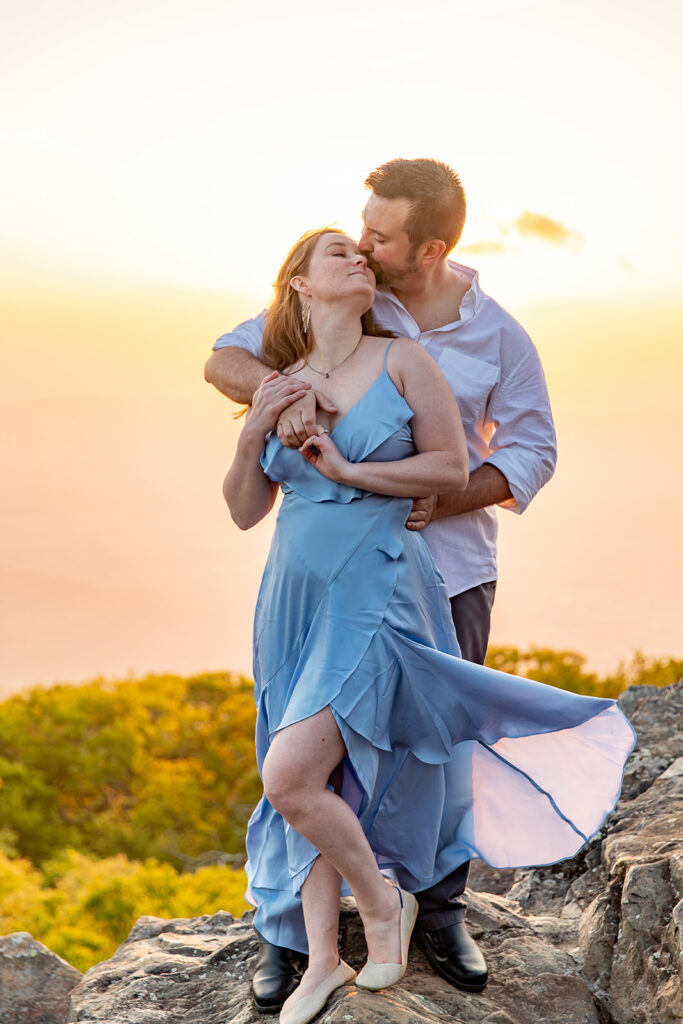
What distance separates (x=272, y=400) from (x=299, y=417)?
0.37 ft

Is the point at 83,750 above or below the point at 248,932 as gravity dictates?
below

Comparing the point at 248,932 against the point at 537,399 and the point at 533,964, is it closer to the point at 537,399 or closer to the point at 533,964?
the point at 533,964

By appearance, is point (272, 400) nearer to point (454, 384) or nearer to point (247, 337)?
point (247, 337)

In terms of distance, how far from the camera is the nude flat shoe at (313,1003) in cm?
244

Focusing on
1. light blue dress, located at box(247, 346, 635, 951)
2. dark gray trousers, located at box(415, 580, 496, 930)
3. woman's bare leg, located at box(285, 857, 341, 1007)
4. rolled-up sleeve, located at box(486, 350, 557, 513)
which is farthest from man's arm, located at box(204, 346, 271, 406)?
woman's bare leg, located at box(285, 857, 341, 1007)

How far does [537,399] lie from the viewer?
10.2ft

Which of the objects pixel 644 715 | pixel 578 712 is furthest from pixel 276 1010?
pixel 644 715

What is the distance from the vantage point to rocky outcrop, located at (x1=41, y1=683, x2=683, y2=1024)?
2.68 meters

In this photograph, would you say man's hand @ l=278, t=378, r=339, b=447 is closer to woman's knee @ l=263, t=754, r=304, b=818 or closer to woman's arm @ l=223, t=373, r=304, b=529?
woman's arm @ l=223, t=373, r=304, b=529

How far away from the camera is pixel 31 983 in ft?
12.3

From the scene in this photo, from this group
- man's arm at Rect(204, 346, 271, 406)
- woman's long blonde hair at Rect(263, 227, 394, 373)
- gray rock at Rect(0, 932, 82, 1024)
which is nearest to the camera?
woman's long blonde hair at Rect(263, 227, 394, 373)

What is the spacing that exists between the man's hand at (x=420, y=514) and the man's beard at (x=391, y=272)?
652 millimetres

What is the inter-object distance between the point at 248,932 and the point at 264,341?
6.36 ft

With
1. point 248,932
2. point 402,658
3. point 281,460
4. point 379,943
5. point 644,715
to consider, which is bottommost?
point 248,932
